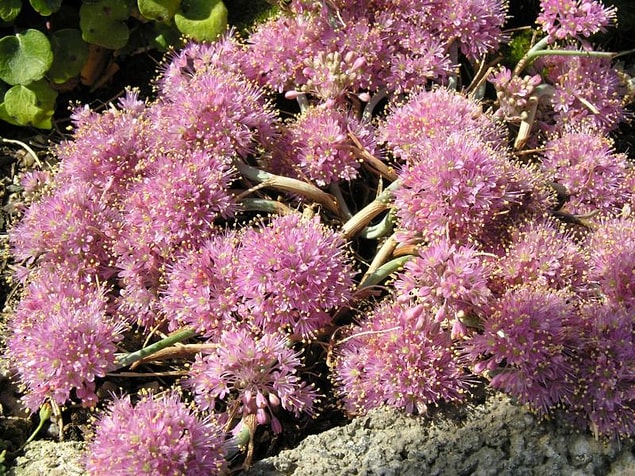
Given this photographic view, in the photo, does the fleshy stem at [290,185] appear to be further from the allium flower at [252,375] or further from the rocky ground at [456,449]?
the rocky ground at [456,449]

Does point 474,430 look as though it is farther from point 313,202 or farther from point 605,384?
point 313,202

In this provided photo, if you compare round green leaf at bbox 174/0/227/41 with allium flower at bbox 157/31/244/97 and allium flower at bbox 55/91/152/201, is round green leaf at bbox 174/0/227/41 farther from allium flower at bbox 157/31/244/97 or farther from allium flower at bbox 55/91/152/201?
allium flower at bbox 55/91/152/201

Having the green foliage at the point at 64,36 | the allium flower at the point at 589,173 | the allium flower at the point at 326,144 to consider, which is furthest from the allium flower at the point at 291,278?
the green foliage at the point at 64,36

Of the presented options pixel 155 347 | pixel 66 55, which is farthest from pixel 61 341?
pixel 66 55

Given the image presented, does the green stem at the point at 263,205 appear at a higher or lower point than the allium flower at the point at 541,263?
lower

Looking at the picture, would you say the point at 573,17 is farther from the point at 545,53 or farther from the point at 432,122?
the point at 432,122

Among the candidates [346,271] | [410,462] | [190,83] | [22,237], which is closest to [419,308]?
[346,271]

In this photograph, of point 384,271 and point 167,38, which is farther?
point 167,38

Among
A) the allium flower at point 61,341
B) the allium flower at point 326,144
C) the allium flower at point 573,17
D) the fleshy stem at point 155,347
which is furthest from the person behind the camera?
the allium flower at point 573,17
